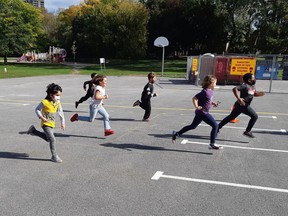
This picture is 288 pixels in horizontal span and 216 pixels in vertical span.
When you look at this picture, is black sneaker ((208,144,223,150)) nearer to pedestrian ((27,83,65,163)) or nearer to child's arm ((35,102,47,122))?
pedestrian ((27,83,65,163))

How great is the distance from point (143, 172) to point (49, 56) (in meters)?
59.8

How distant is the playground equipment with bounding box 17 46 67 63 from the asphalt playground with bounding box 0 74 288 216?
2029 inches

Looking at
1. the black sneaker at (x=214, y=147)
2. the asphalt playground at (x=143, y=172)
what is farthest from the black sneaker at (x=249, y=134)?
the black sneaker at (x=214, y=147)

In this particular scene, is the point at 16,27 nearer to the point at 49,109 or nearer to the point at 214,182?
the point at 49,109

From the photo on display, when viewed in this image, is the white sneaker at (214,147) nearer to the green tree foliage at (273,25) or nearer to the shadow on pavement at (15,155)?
the shadow on pavement at (15,155)

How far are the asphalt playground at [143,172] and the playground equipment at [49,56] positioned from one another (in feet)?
169

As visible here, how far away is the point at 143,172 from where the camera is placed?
5.50 meters

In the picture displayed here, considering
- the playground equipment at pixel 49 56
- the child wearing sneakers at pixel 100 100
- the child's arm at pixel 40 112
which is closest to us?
the child's arm at pixel 40 112

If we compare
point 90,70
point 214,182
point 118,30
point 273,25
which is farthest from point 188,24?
point 214,182

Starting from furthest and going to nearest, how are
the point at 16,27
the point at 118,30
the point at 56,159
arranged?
1. the point at 16,27
2. the point at 118,30
3. the point at 56,159

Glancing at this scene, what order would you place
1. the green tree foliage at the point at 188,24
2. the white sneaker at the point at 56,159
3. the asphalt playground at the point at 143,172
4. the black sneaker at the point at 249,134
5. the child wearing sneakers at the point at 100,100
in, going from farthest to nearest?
the green tree foliage at the point at 188,24 < the black sneaker at the point at 249,134 < the child wearing sneakers at the point at 100,100 < the white sneaker at the point at 56,159 < the asphalt playground at the point at 143,172

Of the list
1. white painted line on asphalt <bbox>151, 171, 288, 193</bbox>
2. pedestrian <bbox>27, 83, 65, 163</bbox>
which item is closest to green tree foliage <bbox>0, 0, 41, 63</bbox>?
pedestrian <bbox>27, 83, 65, 163</bbox>

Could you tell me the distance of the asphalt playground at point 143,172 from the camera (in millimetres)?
4285

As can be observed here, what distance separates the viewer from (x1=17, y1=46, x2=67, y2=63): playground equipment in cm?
5881
